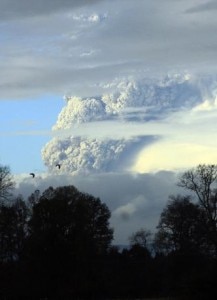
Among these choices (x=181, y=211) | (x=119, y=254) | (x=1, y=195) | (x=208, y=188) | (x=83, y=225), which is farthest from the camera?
(x=119, y=254)

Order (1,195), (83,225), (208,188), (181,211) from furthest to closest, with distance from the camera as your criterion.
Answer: (181,211)
(208,188)
(83,225)
(1,195)

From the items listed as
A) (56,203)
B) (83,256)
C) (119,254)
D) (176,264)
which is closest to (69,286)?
(83,256)

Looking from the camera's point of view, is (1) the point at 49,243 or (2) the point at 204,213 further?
(2) the point at 204,213

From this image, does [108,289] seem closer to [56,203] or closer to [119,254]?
[56,203]

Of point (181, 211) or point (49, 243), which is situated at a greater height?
point (181, 211)

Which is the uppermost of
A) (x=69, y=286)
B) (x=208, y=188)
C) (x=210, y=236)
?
(x=208, y=188)

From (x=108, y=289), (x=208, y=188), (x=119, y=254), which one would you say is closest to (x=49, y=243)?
(x=108, y=289)

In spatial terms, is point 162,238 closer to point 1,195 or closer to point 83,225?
point 83,225
